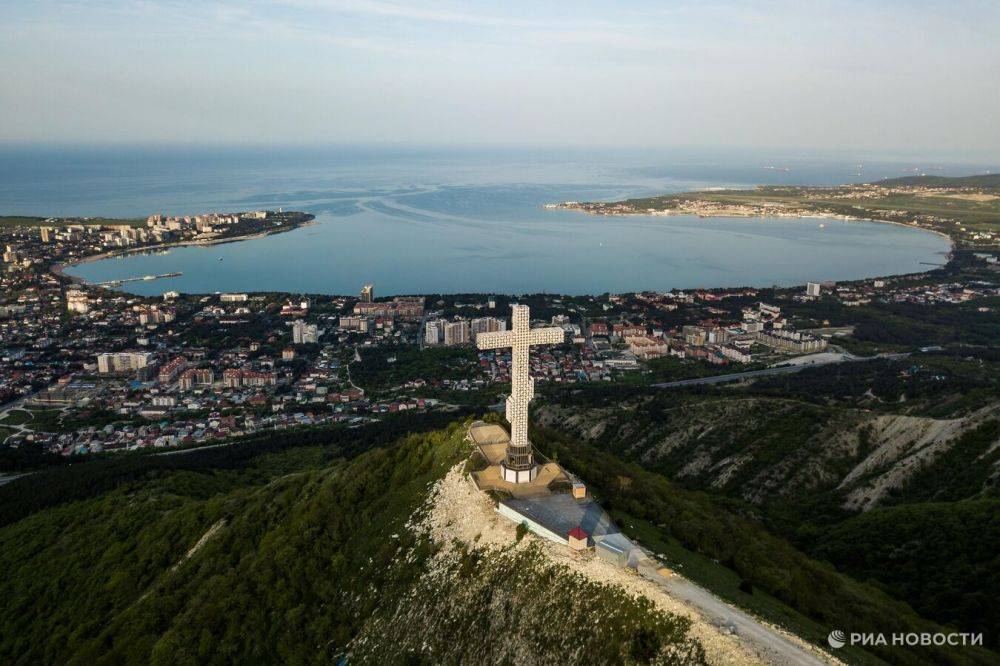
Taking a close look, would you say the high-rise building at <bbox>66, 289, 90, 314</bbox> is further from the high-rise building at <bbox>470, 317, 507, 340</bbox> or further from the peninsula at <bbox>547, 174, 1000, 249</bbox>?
the peninsula at <bbox>547, 174, 1000, 249</bbox>

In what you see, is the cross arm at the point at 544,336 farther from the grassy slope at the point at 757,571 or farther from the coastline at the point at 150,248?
the coastline at the point at 150,248

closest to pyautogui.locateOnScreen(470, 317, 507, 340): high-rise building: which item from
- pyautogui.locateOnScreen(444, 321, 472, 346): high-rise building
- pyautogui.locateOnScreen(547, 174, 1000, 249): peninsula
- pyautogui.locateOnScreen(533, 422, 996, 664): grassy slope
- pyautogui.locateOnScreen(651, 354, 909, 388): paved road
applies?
pyautogui.locateOnScreen(444, 321, 472, 346): high-rise building

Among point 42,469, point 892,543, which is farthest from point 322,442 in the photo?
point 892,543

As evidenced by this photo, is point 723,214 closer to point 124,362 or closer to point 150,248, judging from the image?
point 150,248

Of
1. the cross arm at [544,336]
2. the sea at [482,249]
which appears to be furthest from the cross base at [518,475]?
the sea at [482,249]

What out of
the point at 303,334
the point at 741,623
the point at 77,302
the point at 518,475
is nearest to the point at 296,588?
the point at 518,475

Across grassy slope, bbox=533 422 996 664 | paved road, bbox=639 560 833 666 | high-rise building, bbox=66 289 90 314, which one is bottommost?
high-rise building, bbox=66 289 90 314

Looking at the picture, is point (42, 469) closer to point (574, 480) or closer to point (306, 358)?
point (306, 358)
